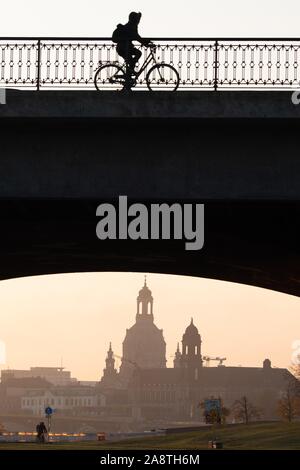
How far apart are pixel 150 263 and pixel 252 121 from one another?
16.0 m

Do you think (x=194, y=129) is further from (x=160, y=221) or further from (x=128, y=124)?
(x=160, y=221)

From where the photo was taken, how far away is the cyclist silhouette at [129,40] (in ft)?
94.2

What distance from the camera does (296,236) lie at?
34281mm

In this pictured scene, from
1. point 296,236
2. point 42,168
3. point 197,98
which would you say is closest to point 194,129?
point 197,98

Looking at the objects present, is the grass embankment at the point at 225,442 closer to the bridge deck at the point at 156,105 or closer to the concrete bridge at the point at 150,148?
the concrete bridge at the point at 150,148

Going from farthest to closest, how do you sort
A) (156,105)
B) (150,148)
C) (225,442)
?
(225,442), (150,148), (156,105)
